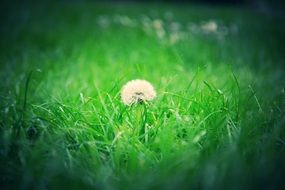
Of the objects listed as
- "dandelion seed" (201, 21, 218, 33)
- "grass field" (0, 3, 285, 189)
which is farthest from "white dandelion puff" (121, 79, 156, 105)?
"dandelion seed" (201, 21, 218, 33)

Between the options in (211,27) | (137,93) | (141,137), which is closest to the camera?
(141,137)

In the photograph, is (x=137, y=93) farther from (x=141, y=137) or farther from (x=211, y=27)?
(x=211, y=27)

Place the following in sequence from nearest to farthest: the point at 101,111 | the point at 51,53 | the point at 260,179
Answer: the point at 260,179
the point at 101,111
the point at 51,53

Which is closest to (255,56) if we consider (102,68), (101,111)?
(102,68)

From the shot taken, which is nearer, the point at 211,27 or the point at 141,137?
the point at 141,137

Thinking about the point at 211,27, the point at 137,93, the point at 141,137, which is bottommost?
the point at 141,137

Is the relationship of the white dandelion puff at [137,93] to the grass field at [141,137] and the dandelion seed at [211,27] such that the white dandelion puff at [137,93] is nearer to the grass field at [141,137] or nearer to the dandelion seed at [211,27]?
the grass field at [141,137]

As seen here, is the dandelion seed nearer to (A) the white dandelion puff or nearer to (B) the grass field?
(B) the grass field

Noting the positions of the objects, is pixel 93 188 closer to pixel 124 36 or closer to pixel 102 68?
pixel 102 68

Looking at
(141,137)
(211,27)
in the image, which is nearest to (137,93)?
(141,137)
